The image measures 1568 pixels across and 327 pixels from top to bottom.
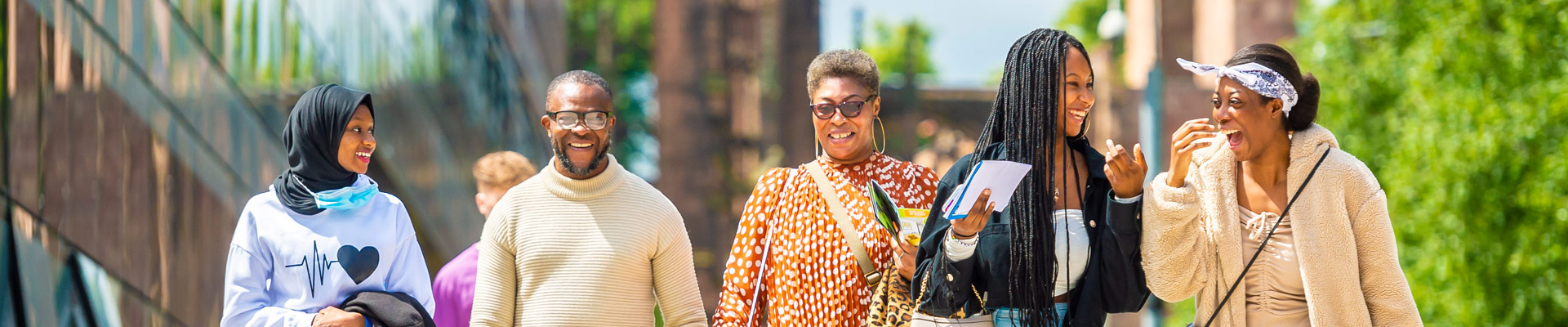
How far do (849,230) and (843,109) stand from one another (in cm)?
37

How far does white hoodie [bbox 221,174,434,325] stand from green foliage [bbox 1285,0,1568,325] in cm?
920

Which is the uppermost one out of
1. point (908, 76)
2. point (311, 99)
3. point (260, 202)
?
point (311, 99)

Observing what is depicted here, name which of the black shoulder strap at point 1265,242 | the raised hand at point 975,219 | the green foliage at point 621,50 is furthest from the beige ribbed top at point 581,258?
the green foliage at point 621,50

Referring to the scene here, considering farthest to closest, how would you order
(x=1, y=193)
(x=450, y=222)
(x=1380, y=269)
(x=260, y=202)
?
(x=450, y=222)
(x=1, y=193)
(x=260, y=202)
(x=1380, y=269)

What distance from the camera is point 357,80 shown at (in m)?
10.7

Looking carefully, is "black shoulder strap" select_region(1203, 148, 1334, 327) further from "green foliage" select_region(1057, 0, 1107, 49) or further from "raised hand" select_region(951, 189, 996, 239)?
"green foliage" select_region(1057, 0, 1107, 49)

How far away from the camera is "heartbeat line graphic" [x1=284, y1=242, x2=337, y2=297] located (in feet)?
13.7

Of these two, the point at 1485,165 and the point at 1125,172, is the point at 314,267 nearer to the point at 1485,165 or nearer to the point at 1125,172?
the point at 1125,172

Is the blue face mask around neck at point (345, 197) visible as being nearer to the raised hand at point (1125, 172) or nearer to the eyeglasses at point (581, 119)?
the eyeglasses at point (581, 119)

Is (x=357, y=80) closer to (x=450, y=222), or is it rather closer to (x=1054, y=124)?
(x=450, y=222)

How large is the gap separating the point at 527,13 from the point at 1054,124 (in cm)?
1921

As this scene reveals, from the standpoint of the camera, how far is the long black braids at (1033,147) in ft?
13.2

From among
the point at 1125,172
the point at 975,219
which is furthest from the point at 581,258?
the point at 1125,172

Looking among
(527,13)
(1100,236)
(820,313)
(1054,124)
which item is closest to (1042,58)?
(1054,124)
